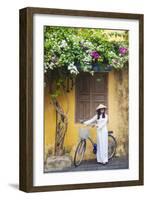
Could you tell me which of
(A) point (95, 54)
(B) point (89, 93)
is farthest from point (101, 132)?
(A) point (95, 54)

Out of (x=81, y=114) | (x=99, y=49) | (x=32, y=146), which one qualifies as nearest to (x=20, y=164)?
(x=32, y=146)

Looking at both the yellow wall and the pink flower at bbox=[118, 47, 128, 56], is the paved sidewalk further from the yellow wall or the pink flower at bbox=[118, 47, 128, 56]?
the pink flower at bbox=[118, 47, 128, 56]

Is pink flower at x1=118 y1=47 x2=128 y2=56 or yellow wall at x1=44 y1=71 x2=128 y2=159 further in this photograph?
pink flower at x1=118 y1=47 x2=128 y2=56

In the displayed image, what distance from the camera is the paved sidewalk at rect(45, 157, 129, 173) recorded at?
2.63 metres

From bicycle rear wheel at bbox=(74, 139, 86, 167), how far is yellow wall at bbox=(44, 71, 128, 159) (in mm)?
14

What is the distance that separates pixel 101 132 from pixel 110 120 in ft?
0.16

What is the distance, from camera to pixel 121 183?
2697mm

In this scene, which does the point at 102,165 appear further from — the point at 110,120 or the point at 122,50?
the point at 122,50

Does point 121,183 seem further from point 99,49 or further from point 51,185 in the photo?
point 99,49

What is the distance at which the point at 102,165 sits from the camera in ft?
8.79

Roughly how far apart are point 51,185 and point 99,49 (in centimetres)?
44

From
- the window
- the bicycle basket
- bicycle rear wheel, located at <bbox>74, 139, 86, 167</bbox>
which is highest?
the window

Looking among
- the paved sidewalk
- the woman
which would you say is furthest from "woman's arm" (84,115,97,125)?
the paved sidewalk

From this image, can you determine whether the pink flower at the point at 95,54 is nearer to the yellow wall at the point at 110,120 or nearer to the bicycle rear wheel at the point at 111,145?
the yellow wall at the point at 110,120
